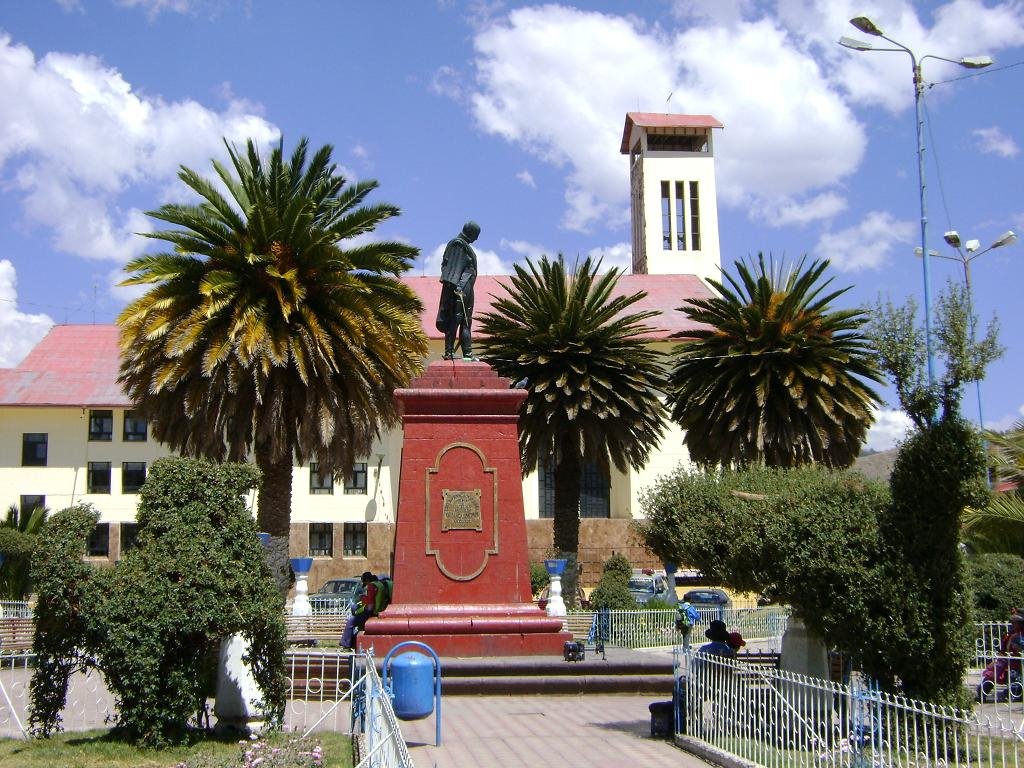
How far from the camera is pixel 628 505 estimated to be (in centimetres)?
5028

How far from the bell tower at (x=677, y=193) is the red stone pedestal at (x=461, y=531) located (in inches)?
2085

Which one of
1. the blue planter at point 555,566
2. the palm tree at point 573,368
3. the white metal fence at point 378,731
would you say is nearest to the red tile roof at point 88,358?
the palm tree at point 573,368

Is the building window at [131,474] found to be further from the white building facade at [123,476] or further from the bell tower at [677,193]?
the bell tower at [677,193]

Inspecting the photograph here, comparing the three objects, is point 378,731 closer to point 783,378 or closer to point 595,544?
point 783,378

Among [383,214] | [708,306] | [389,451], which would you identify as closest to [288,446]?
[383,214]

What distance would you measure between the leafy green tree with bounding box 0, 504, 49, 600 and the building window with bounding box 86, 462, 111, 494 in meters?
12.6

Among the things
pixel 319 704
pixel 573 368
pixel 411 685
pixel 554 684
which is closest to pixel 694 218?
pixel 573 368

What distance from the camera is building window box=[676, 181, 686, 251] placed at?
Result: 6994 cm

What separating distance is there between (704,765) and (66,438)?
42.8 m

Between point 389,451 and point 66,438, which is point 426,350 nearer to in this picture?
point 389,451

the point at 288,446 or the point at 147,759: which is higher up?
the point at 288,446

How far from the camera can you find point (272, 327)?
76.7 ft

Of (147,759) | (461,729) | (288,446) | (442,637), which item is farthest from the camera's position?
(288,446)

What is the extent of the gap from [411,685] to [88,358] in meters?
44.0
